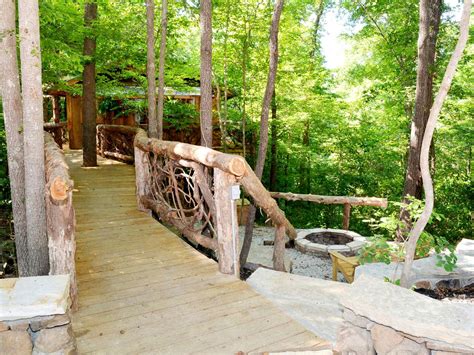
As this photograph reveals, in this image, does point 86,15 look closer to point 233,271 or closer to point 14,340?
point 233,271

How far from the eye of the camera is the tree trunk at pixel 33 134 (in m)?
3.49

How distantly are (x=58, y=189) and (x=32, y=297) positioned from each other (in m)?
0.99

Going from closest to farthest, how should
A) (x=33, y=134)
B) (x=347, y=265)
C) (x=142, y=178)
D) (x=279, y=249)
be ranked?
(x=33, y=134) → (x=279, y=249) → (x=142, y=178) → (x=347, y=265)

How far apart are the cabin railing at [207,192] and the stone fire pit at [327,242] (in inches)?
133

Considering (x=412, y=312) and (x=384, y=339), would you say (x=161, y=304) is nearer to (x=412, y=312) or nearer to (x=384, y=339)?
(x=384, y=339)

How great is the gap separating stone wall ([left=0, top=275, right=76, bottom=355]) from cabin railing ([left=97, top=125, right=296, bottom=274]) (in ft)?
5.75

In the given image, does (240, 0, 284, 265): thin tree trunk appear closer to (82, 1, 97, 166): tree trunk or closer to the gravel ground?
the gravel ground

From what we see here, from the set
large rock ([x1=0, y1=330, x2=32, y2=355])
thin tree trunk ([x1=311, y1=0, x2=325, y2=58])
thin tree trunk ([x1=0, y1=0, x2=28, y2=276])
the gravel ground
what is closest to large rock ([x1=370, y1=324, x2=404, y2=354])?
large rock ([x1=0, y1=330, x2=32, y2=355])

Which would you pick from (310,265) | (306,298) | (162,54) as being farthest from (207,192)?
(310,265)

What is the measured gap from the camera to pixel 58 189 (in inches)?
119

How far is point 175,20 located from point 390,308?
902cm

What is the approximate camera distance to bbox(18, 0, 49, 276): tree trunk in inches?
138

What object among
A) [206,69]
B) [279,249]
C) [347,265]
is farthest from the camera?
[347,265]

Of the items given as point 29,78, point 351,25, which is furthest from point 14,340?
point 351,25
